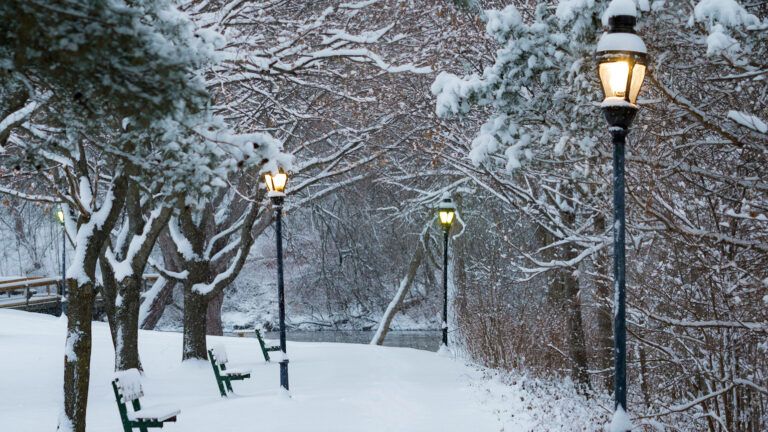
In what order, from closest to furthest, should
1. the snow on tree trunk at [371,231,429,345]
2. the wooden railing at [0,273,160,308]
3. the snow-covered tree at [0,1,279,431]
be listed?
the snow-covered tree at [0,1,279,431]
the snow on tree trunk at [371,231,429,345]
the wooden railing at [0,273,160,308]

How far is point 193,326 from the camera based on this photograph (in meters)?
18.0

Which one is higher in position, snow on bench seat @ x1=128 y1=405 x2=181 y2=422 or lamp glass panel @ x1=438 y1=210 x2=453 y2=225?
lamp glass panel @ x1=438 y1=210 x2=453 y2=225

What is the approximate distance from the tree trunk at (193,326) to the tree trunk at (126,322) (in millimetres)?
2396

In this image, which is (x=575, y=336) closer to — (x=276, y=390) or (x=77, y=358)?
(x=276, y=390)

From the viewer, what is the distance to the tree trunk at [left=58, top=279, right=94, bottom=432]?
10805mm

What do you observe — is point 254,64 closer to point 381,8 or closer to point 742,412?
point 381,8

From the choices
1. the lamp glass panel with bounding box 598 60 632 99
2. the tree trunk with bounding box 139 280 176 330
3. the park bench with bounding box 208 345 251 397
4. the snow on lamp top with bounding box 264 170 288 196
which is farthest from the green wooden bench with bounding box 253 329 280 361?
the lamp glass panel with bounding box 598 60 632 99

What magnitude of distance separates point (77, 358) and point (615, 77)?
762 centimetres

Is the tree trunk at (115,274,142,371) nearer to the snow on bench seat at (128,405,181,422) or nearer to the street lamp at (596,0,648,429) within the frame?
the snow on bench seat at (128,405,181,422)

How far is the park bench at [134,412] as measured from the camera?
984 centimetres

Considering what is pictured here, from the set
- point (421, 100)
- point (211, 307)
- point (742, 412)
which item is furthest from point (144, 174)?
point (211, 307)

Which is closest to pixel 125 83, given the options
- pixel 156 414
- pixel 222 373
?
pixel 156 414

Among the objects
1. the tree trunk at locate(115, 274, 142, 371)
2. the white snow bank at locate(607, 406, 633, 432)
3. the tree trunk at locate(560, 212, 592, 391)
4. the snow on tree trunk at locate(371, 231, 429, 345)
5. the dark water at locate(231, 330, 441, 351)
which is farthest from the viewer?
the dark water at locate(231, 330, 441, 351)

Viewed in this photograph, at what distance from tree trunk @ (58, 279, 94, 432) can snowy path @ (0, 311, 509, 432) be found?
102cm
